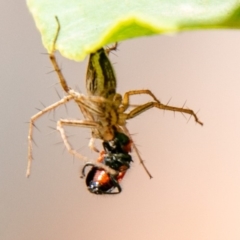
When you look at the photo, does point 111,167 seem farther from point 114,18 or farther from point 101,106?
point 114,18

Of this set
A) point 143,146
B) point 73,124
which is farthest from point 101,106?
point 143,146

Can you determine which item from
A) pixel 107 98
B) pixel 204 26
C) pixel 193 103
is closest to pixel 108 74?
pixel 107 98

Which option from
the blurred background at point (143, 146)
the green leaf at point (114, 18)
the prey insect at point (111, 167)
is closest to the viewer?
the green leaf at point (114, 18)

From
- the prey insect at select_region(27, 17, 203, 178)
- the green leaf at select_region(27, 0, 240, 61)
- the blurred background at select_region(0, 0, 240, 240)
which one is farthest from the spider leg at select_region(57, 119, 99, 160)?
the blurred background at select_region(0, 0, 240, 240)

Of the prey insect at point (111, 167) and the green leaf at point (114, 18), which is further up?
the green leaf at point (114, 18)

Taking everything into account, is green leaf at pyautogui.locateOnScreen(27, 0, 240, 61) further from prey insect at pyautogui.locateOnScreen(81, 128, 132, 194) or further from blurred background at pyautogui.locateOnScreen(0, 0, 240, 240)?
blurred background at pyautogui.locateOnScreen(0, 0, 240, 240)

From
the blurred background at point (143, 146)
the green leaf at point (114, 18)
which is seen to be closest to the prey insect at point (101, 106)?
the green leaf at point (114, 18)

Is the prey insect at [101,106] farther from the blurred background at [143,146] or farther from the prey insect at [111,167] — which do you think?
the blurred background at [143,146]
